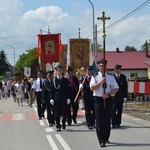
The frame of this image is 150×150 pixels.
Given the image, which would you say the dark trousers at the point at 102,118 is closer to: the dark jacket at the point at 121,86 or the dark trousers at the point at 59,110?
the dark trousers at the point at 59,110

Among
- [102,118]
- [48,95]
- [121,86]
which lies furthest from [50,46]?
[102,118]

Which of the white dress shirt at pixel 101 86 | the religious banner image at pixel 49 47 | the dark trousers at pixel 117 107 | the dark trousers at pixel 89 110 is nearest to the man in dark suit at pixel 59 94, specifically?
the dark trousers at pixel 89 110

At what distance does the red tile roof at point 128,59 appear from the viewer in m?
63.5

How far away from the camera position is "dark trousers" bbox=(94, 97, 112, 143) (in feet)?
33.8

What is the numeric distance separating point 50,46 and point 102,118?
2125cm

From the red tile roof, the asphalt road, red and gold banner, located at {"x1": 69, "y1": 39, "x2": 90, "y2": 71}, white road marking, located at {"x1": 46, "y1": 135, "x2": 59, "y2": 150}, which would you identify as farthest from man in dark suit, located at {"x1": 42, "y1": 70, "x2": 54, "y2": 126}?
the red tile roof

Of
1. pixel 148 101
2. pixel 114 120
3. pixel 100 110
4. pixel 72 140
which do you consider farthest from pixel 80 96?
pixel 148 101

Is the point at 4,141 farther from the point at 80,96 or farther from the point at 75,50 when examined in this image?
the point at 75,50

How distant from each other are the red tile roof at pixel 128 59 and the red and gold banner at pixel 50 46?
31.6m

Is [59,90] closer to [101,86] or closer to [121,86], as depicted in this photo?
[121,86]

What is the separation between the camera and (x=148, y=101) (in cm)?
2744

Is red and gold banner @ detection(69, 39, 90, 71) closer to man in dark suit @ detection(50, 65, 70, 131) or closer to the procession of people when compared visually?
the procession of people

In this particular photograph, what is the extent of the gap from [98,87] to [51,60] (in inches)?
820

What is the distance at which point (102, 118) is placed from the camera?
33.8ft
